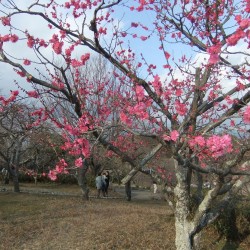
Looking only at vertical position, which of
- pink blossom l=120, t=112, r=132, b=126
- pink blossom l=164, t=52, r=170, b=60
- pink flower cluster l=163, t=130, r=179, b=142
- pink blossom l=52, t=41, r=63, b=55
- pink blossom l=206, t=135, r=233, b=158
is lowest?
pink blossom l=206, t=135, r=233, b=158

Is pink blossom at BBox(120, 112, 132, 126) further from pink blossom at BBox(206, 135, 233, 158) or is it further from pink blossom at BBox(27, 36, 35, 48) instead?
pink blossom at BBox(27, 36, 35, 48)

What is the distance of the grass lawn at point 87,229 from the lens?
8352 millimetres

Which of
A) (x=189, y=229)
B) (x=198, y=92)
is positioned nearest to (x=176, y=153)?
(x=198, y=92)

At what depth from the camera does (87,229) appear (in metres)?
9.69

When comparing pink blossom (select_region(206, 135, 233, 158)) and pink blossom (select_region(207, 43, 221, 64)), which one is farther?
pink blossom (select_region(206, 135, 233, 158))

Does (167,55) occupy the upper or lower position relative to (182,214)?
upper

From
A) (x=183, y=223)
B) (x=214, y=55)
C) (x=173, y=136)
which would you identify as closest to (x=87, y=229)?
(x=183, y=223)

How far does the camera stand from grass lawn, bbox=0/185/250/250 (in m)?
8.35

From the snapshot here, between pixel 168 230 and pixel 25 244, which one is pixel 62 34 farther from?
pixel 168 230

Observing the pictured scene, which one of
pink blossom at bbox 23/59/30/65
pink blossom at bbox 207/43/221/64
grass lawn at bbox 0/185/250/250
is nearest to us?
pink blossom at bbox 207/43/221/64

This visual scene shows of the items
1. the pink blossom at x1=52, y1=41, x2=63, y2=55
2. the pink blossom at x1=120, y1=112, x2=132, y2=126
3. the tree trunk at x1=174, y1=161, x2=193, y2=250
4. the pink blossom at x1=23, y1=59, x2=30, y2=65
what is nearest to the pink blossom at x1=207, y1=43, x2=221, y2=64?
the pink blossom at x1=120, y1=112, x2=132, y2=126

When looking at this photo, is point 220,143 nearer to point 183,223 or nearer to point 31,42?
point 183,223

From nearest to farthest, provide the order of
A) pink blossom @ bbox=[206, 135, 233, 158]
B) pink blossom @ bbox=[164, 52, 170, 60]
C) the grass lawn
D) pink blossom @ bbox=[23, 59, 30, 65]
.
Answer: pink blossom @ bbox=[206, 135, 233, 158] < pink blossom @ bbox=[23, 59, 30, 65] < pink blossom @ bbox=[164, 52, 170, 60] < the grass lawn

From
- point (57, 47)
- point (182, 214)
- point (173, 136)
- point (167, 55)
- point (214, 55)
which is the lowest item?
point (182, 214)
